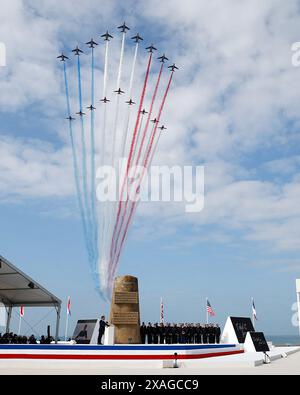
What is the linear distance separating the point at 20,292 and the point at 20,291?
234 mm

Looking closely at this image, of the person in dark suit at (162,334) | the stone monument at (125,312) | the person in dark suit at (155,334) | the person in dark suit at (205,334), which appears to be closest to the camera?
the stone monument at (125,312)

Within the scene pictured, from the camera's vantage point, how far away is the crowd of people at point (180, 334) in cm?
2827

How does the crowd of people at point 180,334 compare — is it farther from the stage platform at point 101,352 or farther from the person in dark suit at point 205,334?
the stage platform at point 101,352

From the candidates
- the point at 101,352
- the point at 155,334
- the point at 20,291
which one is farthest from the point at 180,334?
the point at 20,291

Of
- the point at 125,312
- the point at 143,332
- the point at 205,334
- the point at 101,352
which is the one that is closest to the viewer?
the point at 101,352

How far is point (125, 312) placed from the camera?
26.0m

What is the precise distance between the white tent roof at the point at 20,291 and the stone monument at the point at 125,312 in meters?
8.12

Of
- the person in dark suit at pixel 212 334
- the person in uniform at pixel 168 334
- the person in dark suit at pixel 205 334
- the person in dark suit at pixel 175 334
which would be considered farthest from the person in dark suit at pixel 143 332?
the person in dark suit at pixel 212 334

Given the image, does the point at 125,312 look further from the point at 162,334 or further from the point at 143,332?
the point at 162,334

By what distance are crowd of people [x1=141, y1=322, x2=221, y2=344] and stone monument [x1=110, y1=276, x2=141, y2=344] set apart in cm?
221

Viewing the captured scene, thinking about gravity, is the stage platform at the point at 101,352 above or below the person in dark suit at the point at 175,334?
below

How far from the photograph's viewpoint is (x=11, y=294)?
34906 millimetres
